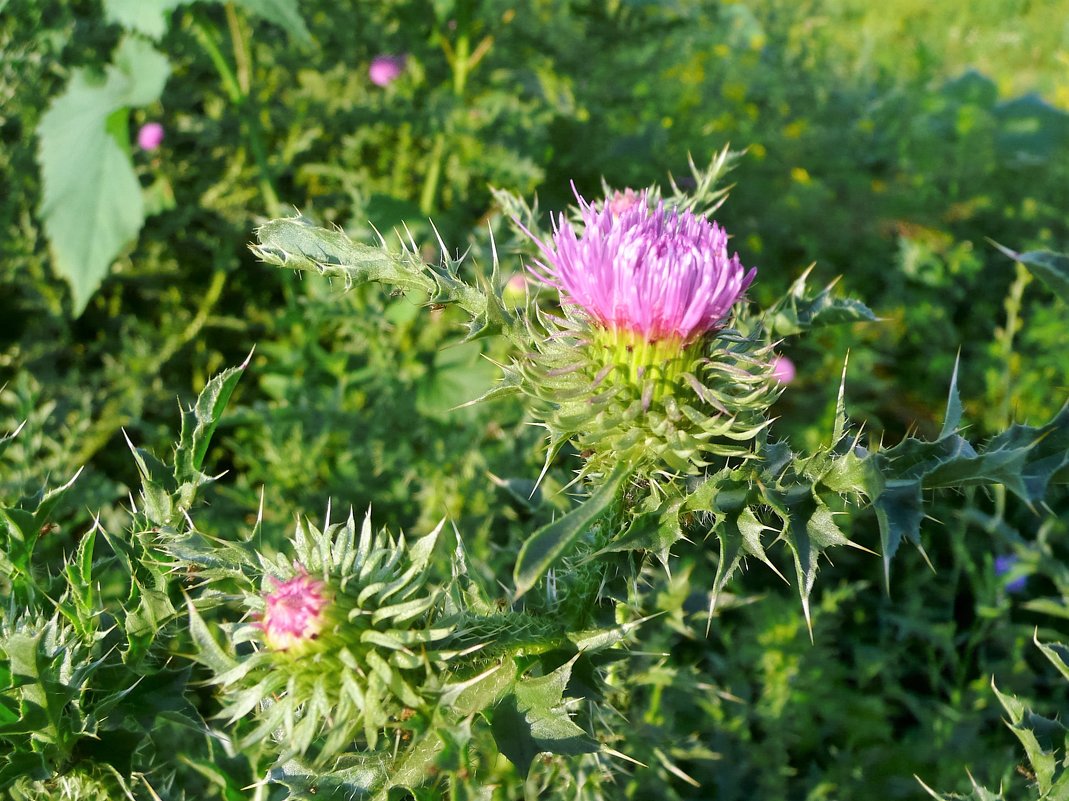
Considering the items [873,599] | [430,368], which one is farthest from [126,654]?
[873,599]

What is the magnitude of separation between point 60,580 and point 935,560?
3089mm

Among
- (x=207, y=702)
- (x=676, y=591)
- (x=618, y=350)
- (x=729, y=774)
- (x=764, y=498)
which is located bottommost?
(x=729, y=774)

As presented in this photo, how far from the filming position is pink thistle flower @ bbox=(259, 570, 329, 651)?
45.1 inches

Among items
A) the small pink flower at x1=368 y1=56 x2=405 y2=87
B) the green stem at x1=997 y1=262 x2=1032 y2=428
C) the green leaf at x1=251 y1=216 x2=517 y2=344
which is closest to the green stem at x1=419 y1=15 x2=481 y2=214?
the small pink flower at x1=368 y1=56 x2=405 y2=87

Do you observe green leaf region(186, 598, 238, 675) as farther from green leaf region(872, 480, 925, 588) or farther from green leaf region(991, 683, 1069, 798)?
green leaf region(991, 683, 1069, 798)

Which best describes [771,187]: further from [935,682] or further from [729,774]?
[729,774]

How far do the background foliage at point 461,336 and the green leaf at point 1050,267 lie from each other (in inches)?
36.6

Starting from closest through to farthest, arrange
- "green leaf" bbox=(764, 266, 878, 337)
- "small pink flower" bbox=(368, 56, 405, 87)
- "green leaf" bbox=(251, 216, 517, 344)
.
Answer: "green leaf" bbox=(251, 216, 517, 344) < "green leaf" bbox=(764, 266, 878, 337) < "small pink flower" bbox=(368, 56, 405, 87)

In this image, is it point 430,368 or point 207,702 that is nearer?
point 207,702

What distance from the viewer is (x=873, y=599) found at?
329 cm

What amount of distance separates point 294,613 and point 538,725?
40cm

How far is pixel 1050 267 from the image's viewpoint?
118cm

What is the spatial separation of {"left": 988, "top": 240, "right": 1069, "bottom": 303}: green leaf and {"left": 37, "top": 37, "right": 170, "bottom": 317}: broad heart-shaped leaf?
8.78 feet

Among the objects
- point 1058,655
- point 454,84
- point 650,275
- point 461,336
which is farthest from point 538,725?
point 454,84
